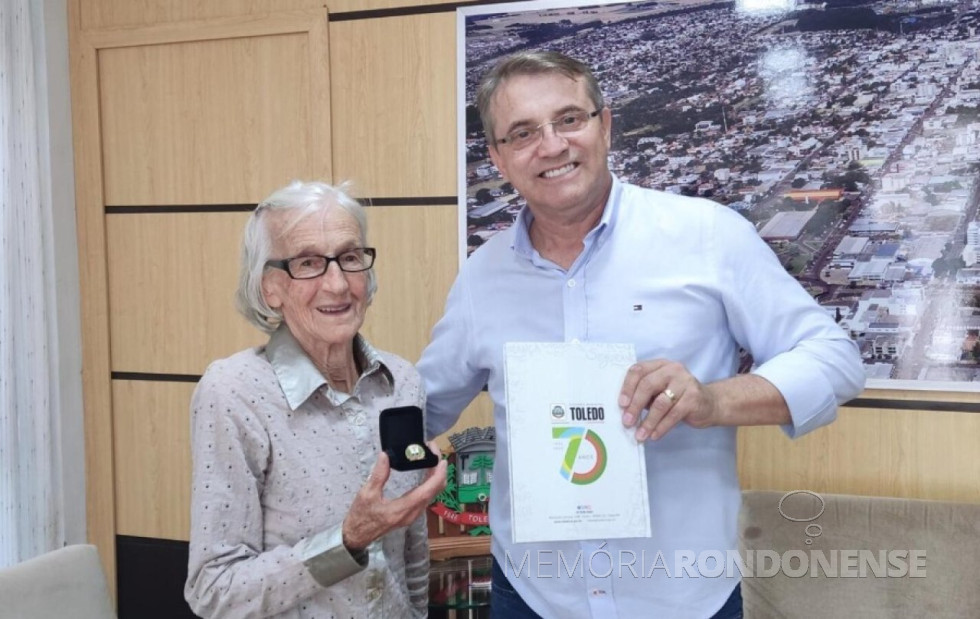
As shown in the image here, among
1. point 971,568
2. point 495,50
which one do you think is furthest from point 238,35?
point 971,568

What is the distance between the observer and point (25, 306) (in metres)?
3.46

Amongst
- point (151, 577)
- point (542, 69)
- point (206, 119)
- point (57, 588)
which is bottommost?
point (151, 577)

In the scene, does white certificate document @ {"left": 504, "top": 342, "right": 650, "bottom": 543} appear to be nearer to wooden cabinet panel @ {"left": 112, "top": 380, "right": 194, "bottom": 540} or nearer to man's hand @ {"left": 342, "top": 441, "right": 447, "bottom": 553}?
man's hand @ {"left": 342, "top": 441, "right": 447, "bottom": 553}

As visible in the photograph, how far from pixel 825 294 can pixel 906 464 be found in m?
0.61

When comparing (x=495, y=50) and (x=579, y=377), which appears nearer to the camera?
(x=579, y=377)

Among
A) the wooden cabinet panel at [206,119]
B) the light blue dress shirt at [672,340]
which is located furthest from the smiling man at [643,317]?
the wooden cabinet panel at [206,119]

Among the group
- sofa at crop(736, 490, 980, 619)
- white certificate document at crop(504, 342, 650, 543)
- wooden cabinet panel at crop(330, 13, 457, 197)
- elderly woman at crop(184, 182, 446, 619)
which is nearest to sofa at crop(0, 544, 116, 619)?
elderly woman at crop(184, 182, 446, 619)

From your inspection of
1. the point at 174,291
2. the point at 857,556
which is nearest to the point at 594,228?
the point at 857,556

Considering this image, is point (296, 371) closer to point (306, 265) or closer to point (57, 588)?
point (306, 265)

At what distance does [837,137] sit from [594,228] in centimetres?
142

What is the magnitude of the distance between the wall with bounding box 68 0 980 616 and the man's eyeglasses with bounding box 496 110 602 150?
1.50m

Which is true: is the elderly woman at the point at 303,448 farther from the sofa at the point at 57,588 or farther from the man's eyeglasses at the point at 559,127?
the sofa at the point at 57,588

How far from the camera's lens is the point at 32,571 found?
74.6 inches

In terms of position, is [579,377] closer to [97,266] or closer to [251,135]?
[251,135]
